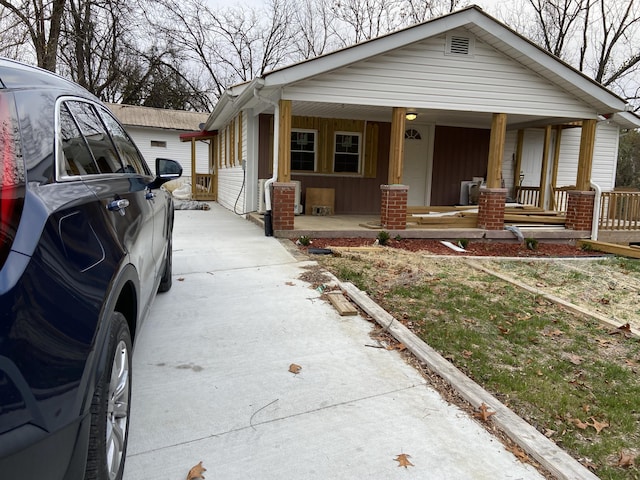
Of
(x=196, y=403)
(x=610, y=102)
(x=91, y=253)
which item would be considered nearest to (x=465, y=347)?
(x=196, y=403)

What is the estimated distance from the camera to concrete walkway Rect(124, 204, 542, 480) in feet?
7.14

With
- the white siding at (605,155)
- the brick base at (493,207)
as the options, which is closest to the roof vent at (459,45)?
the brick base at (493,207)

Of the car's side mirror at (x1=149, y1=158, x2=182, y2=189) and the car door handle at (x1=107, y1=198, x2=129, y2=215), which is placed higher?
the car's side mirror at (x1=149, y1=158, x2=182, y2=189)

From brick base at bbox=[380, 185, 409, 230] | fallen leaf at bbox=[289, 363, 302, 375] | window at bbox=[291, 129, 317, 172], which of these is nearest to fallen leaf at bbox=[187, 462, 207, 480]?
fallen leaf at bbox=[289, 363, 302, 375]

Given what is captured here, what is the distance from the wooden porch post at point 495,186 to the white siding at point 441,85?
0.35 meters

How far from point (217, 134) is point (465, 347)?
49.3 feet

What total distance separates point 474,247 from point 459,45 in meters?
3.93

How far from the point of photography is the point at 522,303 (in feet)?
16.4

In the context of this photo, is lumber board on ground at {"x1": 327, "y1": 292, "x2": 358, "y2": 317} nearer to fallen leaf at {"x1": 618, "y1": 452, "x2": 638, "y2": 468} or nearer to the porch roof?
fallen leaf at {"x1": 618, "y1": 452, "x2": 638, "y2": 468}

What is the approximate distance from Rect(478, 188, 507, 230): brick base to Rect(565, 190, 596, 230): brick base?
1.87 m

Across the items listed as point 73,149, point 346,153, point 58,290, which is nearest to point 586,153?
point 346,153

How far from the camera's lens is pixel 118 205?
6.86 ft

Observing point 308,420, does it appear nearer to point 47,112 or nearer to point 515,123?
point 47,112

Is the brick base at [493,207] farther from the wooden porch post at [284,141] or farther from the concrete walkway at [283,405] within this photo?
the concrete walkway at [283,405]
